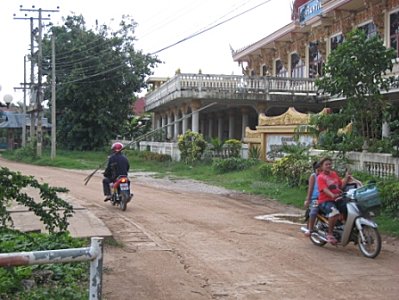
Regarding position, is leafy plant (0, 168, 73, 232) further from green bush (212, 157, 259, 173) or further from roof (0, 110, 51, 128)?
roof (0, 110, 51, 128)

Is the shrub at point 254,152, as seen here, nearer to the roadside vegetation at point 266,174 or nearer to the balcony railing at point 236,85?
the roadside vegetation at point 266,174

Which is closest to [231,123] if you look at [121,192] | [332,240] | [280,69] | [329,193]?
[280,69]

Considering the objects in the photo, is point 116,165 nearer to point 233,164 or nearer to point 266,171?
point 266,171

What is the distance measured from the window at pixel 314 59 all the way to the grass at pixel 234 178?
827 cm

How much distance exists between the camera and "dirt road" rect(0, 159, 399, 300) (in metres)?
6.11

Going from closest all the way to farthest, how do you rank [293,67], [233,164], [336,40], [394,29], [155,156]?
[394,29]
[233,164]
[336,40]
[155,156]
[293,67]

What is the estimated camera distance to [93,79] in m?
41.0

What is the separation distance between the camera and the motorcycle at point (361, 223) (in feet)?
25.1

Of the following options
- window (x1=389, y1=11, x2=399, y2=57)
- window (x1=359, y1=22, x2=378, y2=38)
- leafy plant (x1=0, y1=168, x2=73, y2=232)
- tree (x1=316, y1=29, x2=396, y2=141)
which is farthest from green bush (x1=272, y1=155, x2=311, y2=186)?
leafy plant (x1=0, y1=168, x2=73, y2=232)

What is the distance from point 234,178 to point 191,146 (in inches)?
251

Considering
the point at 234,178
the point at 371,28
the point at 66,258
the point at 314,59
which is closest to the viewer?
the point at 66,258

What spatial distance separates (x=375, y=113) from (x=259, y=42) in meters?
21.0

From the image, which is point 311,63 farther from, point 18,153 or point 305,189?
point 18,153

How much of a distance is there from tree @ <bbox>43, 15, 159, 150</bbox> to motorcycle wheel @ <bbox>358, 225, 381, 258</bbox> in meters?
34.4
